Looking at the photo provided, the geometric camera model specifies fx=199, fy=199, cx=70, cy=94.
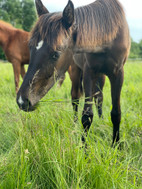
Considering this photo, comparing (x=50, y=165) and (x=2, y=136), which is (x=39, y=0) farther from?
(x=50, y=165)

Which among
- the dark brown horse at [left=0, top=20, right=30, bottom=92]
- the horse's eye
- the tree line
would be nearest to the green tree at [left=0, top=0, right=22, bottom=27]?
the tree line

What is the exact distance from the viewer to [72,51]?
2.00 metres

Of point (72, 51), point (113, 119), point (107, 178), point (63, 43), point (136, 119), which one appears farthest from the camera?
point (136, 119)

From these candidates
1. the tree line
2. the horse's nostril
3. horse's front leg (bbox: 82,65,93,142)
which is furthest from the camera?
the tree line

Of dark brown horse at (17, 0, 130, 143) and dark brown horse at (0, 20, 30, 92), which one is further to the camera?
dark brown horse at (0, 20, 30, 92)

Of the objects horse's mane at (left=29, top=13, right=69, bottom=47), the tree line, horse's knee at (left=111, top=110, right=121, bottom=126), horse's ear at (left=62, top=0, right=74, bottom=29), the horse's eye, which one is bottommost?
horse's knee at (left=111, top=110, right=121, bottom=126)

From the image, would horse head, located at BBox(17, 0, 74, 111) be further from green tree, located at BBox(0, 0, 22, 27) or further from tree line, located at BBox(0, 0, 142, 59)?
green tree, located at BBox(0, 0, 22, 27)

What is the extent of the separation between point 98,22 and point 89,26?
155mm

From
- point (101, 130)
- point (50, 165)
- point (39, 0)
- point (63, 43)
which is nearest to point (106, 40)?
point (63, 43)

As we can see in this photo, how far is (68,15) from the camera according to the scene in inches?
71.2

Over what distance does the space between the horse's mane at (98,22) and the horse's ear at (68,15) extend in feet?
0.46

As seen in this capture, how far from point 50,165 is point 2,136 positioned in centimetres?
94

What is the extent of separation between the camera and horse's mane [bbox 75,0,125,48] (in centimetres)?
198

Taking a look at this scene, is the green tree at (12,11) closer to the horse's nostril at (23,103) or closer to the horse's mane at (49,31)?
the horse's mane at (49,31)
